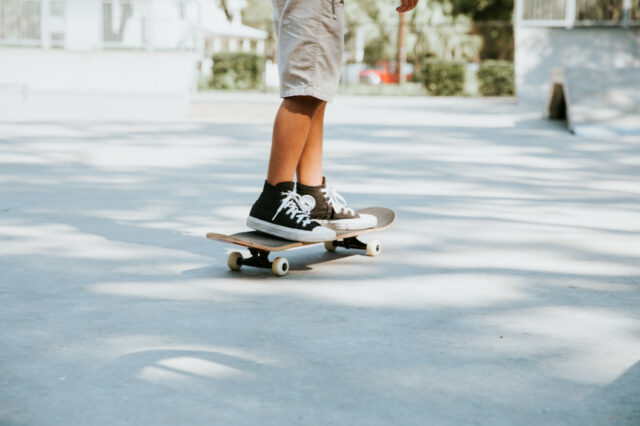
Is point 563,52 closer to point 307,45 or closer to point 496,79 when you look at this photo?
point 496,79

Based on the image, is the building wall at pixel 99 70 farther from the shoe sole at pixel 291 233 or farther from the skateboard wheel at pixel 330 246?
the shoe sole at pixel 291 233

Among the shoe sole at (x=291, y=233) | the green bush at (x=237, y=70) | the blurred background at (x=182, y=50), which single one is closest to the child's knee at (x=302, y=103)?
the shoe sole at (x=291, y=233)

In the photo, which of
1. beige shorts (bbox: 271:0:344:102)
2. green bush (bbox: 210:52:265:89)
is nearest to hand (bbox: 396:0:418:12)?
beige shorts (bbox: 271:0:344:102)

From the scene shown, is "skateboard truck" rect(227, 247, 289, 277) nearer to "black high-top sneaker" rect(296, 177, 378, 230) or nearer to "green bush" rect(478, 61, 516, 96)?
"black high-top sneaker" rect(296, 177, 378, 230)

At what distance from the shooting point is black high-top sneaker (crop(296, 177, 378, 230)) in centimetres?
346

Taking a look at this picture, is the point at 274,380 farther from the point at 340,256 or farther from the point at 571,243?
the point at 571,243

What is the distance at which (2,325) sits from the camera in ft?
7.78

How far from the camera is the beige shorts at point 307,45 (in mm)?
3178

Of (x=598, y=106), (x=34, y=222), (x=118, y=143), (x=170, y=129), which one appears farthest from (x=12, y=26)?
(x=34, y=222)

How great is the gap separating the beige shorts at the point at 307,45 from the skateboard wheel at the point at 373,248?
0.64 m

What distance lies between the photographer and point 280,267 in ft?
10.00

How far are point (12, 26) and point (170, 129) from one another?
13146 mm

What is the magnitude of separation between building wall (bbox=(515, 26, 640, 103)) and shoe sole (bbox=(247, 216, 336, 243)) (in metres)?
12.4

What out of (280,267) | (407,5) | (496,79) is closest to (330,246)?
(280,267)
